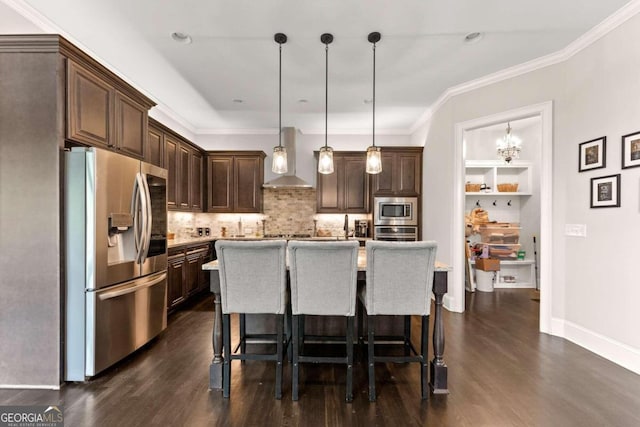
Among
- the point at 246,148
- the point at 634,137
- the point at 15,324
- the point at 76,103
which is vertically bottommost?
the point at 15,324

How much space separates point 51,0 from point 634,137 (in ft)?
15.8

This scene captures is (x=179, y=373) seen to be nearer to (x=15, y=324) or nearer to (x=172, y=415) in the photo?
(x=172, y=415)

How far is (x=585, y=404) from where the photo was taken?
1962mm

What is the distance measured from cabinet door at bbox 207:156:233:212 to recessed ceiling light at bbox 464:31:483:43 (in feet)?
13.4

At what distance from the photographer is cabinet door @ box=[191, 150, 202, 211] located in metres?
4.93

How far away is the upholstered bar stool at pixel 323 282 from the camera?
1.97 meters

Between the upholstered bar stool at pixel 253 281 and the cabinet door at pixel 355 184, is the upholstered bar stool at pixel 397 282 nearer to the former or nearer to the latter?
the upholstered bar stool at pixel 253 281

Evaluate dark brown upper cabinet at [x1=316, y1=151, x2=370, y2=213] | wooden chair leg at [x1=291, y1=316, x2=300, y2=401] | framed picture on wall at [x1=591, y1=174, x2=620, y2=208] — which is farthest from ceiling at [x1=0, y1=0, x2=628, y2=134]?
wooden chair leg at [x1=291, y1=316, x2=300, y2=401]

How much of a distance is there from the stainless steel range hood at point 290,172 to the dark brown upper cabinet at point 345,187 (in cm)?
37

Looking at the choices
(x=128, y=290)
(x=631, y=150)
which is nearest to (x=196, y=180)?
(x=128, y=290)

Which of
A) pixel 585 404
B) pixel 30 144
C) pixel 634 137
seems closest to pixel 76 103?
pixel 30 144

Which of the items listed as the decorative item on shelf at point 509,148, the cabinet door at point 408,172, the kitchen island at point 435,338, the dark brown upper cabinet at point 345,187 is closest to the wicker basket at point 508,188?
the decorative item on shelf at point 509,148

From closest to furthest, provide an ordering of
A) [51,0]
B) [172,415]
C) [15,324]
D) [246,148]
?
1. [172,415]
2. [15,324]
3. [51,0]
4. [246,148]

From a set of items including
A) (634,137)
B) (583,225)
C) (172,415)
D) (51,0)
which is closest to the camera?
(172,415)
